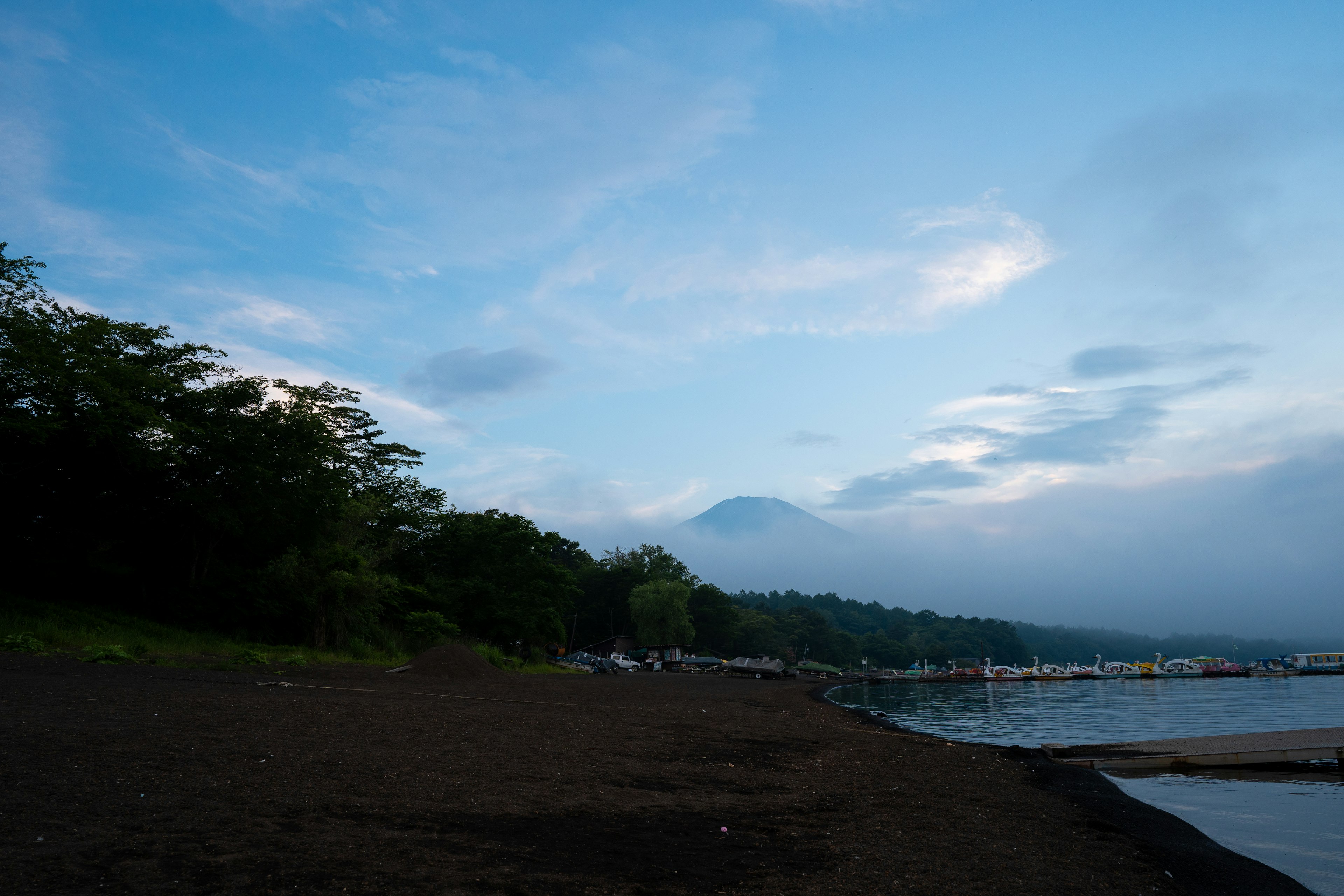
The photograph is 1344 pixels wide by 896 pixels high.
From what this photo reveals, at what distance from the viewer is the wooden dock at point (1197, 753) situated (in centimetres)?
1614

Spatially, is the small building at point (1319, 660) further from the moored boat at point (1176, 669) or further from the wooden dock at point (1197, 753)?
the wooden dock at point (1197, 753)

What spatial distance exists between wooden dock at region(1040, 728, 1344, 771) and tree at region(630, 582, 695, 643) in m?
79.0

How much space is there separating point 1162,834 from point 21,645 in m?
25.1

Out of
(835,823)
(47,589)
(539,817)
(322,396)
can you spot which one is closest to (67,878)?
(539,817)

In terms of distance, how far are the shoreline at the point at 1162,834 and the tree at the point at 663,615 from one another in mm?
82590

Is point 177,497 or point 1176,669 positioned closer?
point 177,497

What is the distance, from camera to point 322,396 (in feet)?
150

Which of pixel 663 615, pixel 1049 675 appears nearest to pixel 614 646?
pixel 663 615

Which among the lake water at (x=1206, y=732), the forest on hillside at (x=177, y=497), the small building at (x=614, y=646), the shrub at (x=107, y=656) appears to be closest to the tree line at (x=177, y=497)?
the forest on hillside at (x=177, y=497)

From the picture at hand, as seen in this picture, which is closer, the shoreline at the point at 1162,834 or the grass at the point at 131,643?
the shoreline at the point at 1162,834

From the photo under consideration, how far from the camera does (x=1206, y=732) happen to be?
1008 inches

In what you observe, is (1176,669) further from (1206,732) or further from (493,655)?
(493,655)

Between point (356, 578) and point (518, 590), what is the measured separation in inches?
845

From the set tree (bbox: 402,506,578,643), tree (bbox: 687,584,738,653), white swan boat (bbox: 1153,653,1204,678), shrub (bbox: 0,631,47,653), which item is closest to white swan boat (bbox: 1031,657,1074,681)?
white swan boat (bbox: 1153,653,1204,678)
